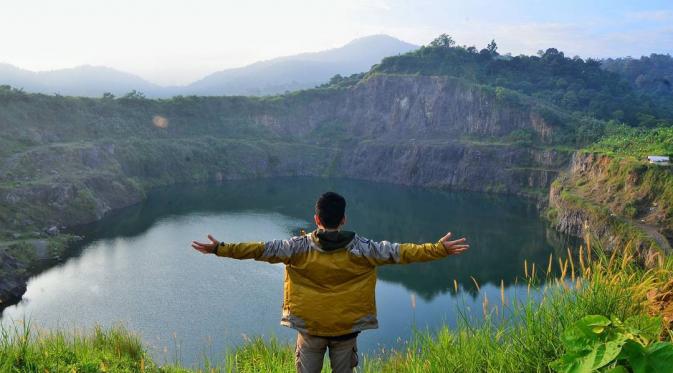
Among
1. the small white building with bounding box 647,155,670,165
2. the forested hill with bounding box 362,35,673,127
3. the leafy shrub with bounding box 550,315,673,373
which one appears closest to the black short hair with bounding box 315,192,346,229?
the leafy shrub with bounding box 550,315,673,373

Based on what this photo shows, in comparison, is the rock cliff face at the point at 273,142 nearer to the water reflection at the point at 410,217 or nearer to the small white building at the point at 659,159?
the water reflection at the point at 410,217

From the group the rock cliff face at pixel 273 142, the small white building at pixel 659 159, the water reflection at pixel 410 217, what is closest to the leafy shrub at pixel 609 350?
the water reflection at pixel 410 217

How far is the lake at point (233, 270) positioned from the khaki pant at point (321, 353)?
1620mm

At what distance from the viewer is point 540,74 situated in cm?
10975

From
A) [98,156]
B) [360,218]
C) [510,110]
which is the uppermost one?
[510,110]

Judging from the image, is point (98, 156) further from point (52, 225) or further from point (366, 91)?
point (366, 91)

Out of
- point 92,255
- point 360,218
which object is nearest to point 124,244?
point 92,255

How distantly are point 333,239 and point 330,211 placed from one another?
276mm

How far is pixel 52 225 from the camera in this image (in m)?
A: 49.5

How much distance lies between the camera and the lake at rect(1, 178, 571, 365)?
89.2 ft

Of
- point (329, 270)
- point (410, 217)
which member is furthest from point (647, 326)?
point (410, 217)

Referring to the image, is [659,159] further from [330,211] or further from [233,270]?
[330,211]

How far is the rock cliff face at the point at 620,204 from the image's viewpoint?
1563 inches

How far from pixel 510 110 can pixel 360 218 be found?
143ft
